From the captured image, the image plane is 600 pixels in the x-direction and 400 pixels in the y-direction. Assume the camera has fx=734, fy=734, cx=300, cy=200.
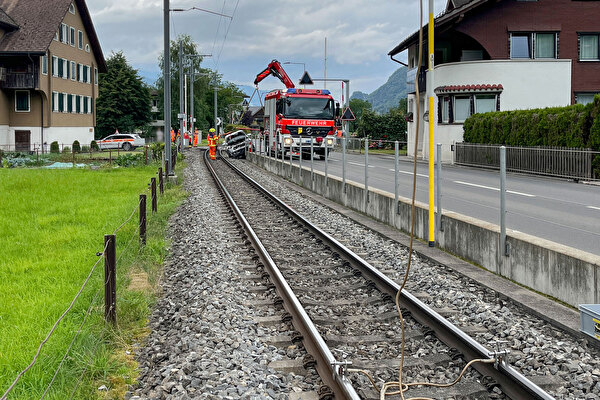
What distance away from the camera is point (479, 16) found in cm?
3909

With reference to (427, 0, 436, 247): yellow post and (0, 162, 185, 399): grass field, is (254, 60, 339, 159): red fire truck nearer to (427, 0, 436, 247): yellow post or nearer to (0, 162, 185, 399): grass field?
(0, 162, 185, 399): grass field

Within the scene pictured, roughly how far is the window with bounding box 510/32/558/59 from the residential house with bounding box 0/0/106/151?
1305 inches

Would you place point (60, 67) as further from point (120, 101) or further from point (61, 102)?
point (120, 101)

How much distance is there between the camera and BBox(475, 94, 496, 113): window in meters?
38.9

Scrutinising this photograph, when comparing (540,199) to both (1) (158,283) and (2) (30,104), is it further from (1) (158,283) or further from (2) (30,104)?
(2) (30,104)

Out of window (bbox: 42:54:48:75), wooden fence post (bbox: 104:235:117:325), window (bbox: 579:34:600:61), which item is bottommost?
wooden fence post (bbox: 104:235:117:325)

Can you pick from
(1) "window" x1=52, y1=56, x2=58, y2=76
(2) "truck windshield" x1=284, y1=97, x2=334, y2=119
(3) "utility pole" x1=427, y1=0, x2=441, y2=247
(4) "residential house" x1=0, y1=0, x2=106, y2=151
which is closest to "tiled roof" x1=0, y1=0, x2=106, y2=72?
(4) "residential house" x1=0, y1=0, x2=106, y2=151

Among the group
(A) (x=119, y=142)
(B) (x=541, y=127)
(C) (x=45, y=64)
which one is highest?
(C) (x=45, y=64)

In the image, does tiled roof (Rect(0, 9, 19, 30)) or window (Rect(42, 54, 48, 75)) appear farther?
window (Rect(42, 54, 48, 75))

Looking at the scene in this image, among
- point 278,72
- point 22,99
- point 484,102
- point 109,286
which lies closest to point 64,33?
point 22,99

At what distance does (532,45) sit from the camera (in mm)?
39500

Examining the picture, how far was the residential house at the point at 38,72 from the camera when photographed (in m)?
53.8

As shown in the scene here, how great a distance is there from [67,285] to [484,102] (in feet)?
108

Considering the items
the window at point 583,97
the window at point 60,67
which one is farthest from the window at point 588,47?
the window at point 60,67
